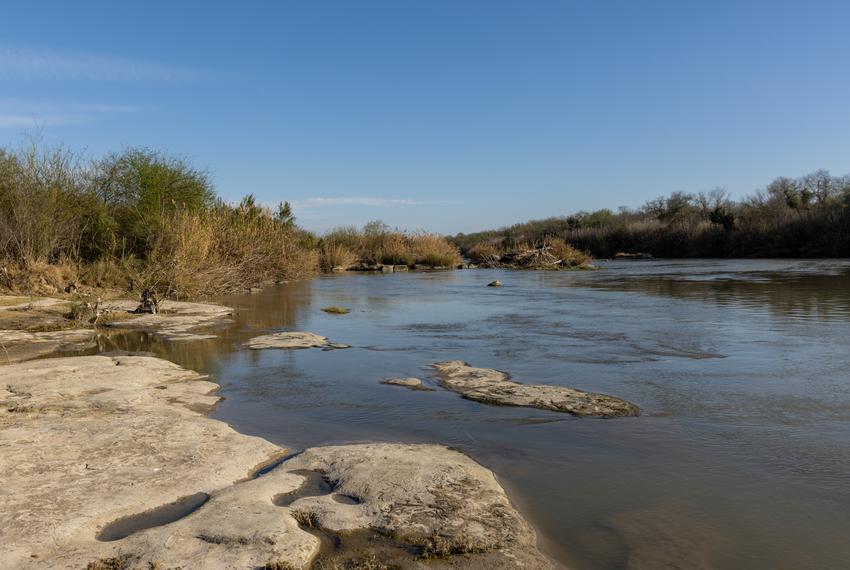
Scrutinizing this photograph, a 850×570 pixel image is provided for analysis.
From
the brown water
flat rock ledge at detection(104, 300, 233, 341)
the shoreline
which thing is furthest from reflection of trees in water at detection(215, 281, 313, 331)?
the shoreline

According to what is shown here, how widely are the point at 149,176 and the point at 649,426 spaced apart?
19.8 m

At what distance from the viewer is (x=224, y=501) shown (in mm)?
3588

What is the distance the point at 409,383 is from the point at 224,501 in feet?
11.5

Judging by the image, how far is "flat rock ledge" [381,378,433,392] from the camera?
678 cm

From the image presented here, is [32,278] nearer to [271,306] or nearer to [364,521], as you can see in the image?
[271,306]

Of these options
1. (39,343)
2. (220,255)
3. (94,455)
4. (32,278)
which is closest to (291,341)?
(39,343)

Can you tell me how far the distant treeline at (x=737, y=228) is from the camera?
42188 mm

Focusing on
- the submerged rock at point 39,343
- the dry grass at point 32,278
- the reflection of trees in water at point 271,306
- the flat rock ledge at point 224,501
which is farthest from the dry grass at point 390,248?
the flat rock ledge at point 224,501

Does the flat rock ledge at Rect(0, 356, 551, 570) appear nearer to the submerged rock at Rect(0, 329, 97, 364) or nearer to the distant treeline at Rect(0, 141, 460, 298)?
the submerged rock at Rect(0, 329, 97, 364)

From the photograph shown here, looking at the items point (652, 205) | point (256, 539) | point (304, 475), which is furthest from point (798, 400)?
point (652, 205)

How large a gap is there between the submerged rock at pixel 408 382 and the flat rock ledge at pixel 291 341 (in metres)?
2.67

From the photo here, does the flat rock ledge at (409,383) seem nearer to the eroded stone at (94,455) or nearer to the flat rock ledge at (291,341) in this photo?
the eroded stone at (94,455)

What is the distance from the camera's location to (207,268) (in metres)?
18.0

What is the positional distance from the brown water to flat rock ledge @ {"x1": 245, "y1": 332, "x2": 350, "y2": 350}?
329 millimetres
